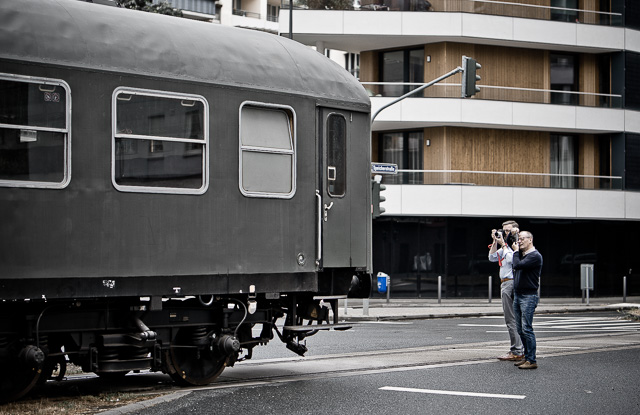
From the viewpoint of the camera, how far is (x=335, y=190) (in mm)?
11844

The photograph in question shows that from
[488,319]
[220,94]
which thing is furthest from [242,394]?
Result: [488,319]

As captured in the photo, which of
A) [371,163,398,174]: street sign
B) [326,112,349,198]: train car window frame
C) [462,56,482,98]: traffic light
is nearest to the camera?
[326,112,349,198]: train car window frame

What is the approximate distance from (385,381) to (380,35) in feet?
89.4

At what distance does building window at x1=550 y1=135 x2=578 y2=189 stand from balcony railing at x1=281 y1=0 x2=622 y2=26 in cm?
483

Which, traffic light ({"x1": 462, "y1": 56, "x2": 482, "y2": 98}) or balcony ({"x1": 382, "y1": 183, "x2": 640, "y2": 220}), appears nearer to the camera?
traffic light ({"x1": 462, "y1": 56, "x2": 482, "y2": 98})

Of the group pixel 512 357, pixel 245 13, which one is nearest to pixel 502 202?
pixel 512 357

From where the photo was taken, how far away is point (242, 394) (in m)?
10.3

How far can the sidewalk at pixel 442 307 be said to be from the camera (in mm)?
25547

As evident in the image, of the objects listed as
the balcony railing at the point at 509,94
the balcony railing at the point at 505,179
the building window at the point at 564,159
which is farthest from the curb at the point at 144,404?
the building window at the point at 564,159

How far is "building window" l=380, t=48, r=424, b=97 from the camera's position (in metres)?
38.3

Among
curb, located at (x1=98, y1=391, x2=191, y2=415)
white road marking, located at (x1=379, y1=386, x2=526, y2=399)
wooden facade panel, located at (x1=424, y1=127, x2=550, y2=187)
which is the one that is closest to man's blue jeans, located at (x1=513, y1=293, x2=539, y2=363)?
white road marking, located at (x1=379, y1=386, x2=526, y2=399)

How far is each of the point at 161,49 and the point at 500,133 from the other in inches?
1150

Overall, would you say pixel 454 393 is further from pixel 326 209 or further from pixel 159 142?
pixel 159 142

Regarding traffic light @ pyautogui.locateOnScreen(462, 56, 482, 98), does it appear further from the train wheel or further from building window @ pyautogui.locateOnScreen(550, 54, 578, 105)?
the train wheel
